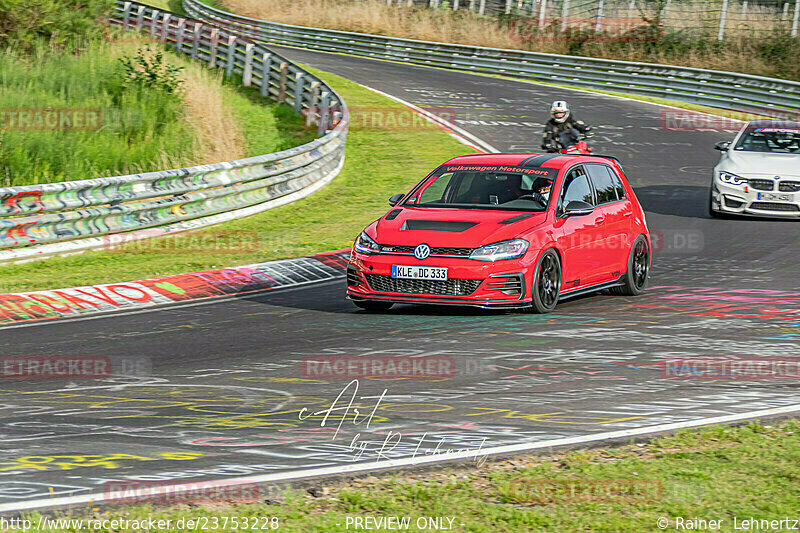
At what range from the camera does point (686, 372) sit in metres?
8.15

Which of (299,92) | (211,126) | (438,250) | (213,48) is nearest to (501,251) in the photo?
(438,250)

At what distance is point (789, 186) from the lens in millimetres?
17828

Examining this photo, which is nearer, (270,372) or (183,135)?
(270,372)

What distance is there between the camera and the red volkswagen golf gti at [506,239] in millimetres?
Result: 10430

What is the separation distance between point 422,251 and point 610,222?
8.20ft

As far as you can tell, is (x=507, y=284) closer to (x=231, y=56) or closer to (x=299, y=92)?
(x=299, y=92)

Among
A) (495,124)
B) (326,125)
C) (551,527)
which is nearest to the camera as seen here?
(551,527)

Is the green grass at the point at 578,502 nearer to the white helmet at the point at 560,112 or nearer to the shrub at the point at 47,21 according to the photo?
the white helmet at the point at 560,112

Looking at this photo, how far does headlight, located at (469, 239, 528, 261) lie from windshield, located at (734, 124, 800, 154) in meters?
9.78

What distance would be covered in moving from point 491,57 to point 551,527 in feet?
127

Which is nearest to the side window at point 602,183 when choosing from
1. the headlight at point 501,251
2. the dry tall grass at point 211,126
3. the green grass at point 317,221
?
the headlight at point 501,251

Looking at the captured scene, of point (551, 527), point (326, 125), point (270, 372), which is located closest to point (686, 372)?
point (270, 372)

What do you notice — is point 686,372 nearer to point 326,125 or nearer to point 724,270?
point 724,270

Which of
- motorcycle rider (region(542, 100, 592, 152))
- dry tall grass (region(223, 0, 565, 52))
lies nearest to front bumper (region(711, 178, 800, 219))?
motorcycle rider (region(542, 100, 592, 152))
